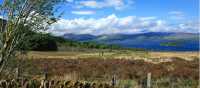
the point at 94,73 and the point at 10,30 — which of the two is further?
the point at 94,73

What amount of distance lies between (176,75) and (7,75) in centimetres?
1911

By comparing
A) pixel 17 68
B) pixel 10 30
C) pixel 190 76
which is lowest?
pixel 190 76

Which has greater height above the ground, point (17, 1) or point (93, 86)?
point (17, 1)

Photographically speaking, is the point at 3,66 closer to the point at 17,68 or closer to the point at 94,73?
the point at 17,68

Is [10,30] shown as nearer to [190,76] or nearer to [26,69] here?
[26,69]

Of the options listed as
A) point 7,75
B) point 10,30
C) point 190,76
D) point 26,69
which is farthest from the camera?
point 190,76

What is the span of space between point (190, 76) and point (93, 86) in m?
17.9

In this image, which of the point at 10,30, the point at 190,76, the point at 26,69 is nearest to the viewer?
the point at 10,30

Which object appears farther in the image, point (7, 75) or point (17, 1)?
point (7, 75)

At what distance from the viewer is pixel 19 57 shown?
18.5m

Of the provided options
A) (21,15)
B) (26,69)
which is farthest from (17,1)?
(26,69)

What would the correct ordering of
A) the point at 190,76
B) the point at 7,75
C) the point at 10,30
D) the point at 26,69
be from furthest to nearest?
the point at 190,76 < the point at 26,69 < the point at 7,75 < the point at 10,30

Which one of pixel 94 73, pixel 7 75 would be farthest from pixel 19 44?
pixel 94 73

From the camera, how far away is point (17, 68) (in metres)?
19.2
